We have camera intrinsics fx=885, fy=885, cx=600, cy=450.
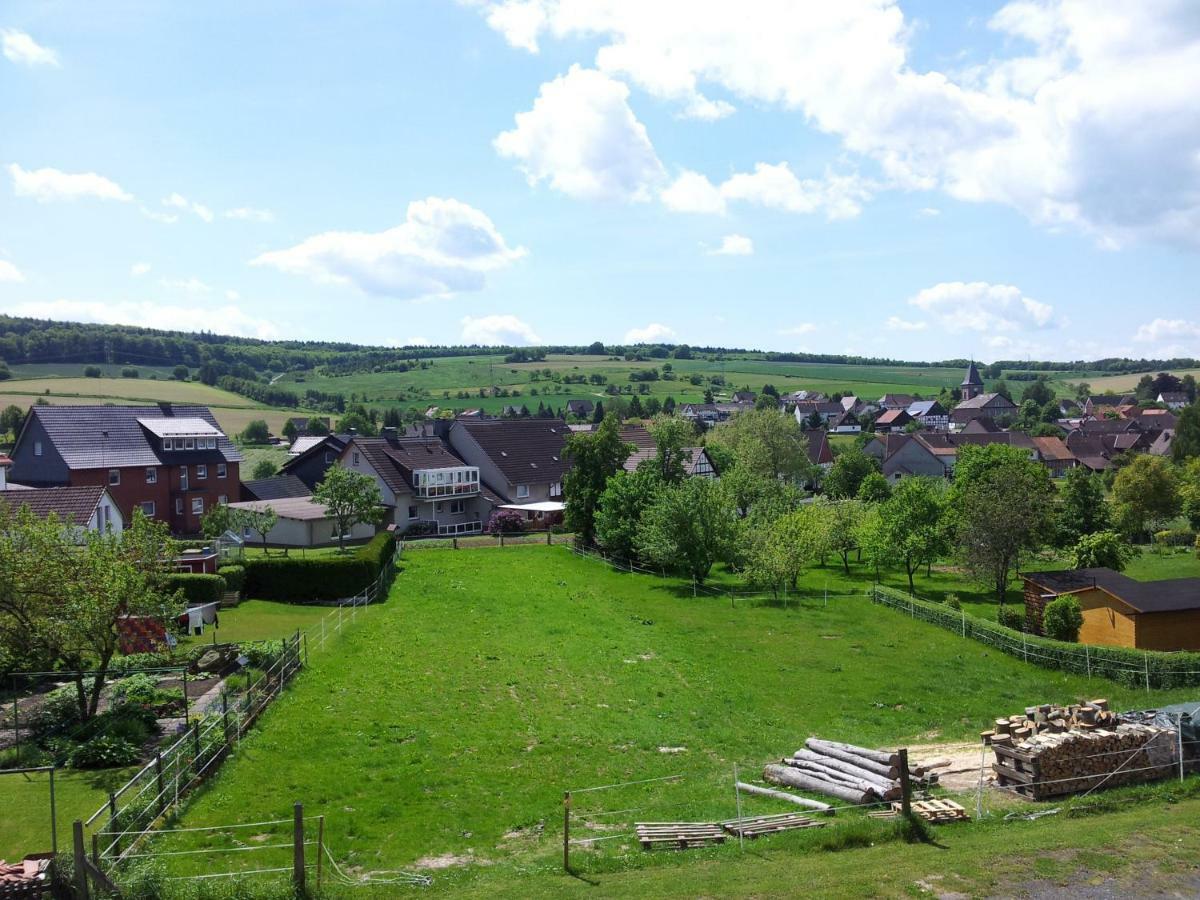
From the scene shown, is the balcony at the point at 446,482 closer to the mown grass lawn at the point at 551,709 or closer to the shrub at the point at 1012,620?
the mown grass lawn at the point at 551,709

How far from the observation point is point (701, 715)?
24.6 meters

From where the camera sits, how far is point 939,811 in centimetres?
1722

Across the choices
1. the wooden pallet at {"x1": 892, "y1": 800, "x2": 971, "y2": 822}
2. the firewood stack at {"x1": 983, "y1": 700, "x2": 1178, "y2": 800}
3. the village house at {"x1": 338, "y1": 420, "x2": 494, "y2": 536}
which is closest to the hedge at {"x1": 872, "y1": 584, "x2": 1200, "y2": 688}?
the firewood stack at {"x1": 983, "y1": 700, "x2": 1178, "y2": 800}

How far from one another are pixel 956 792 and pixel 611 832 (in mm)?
7894

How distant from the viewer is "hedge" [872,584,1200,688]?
29203mm

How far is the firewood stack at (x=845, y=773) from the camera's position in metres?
18.0

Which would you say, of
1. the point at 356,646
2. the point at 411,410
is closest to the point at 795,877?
the point at 356,646

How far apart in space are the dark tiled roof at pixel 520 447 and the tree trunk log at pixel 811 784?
48.4 m

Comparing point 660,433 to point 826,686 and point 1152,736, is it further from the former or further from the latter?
point 1152,736

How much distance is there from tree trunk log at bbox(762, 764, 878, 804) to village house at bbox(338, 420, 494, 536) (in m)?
44.3

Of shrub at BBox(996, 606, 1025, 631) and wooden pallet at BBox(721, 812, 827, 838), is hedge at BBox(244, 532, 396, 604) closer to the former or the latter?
wooden pallet at BBox(721, 812, 827, 838)

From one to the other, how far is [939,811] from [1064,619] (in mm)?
22793

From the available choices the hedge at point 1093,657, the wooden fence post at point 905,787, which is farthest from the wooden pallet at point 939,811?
the hedge at point 1093,657

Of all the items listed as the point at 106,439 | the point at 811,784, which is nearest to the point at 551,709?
the point at 811,784
